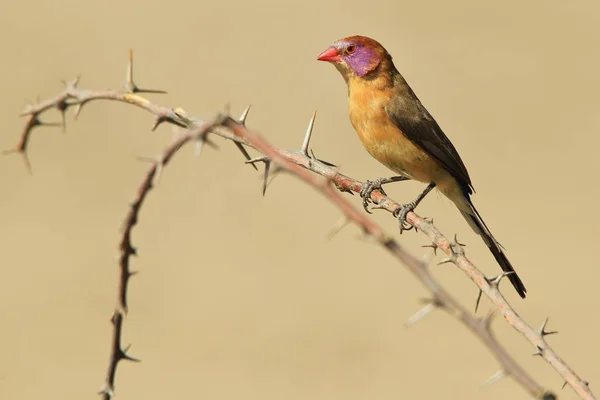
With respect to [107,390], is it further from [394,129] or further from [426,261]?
[394,129]

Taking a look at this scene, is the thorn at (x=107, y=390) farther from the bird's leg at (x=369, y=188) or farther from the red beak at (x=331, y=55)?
the red beak at (x=331, y=55)

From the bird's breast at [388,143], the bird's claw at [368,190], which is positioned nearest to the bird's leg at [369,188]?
the bird's claw at [368,190]

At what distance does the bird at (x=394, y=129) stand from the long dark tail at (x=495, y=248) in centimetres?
1

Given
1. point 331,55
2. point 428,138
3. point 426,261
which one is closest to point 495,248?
point 428,138

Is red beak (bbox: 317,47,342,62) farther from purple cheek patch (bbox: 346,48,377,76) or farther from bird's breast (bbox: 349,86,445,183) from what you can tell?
bird's breast (bbox: 349,86,445,183)

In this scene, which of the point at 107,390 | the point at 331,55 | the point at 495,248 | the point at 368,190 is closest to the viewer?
the point at 107,390

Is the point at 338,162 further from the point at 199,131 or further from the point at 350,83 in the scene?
the point at 199,131

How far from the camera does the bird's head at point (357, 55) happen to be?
5.99 meters

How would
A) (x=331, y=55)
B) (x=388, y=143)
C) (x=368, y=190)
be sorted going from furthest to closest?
(x=331, y=55) < (x=388, y=143) < (x=368, y=190)

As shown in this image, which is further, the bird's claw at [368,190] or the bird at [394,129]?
the bird at [394,129]

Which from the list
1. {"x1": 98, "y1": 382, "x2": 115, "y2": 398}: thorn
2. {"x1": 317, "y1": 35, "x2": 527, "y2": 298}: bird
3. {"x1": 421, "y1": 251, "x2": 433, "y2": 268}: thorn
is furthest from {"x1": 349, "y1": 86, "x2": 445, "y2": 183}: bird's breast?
{"x1": 98, "y1": 382, "x2": 115, "y2": 398}: thorn

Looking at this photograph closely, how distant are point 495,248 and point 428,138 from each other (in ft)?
3.66

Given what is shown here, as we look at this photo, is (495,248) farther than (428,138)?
No

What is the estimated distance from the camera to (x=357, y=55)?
19.8 feet
